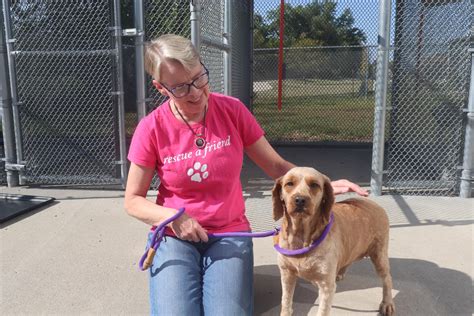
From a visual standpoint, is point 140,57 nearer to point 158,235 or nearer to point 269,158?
point 269,158

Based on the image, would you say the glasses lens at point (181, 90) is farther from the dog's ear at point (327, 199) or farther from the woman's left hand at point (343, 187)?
the woman's left hand at point (343, 187)

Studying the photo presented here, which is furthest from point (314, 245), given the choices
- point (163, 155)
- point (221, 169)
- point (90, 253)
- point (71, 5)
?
point (71, 5)

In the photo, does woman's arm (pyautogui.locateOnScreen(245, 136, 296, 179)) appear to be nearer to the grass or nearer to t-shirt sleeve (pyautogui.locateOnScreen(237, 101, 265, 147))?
t-shirt sleeve (pyautogui.locateOnScreen(237, 101, 265, 147))

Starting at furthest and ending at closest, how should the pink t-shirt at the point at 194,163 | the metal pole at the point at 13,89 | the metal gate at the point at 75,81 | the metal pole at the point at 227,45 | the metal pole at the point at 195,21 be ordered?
the metal pole at the point at 227,45 → the metal gate at the point at 75,81 → the metal pole at the point at 13,89 → the metal pole at the point at 195,21 → the pink t-shirt at the point at 194,163

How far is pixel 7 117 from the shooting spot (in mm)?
5684

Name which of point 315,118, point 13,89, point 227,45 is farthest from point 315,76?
point 13,89

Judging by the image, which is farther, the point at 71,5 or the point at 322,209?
the point at 71,5

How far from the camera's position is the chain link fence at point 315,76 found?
8.58 metres

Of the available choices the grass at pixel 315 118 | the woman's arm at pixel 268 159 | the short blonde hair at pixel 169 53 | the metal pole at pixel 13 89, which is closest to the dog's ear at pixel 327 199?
the woman's arm at pixel 268 159

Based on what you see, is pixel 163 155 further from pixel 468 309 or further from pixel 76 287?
pixel 468 309

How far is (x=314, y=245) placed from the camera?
7.55ft

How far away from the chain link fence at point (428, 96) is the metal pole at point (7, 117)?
15.8 ft

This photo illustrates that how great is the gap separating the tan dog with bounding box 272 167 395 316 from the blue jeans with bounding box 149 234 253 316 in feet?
0.81

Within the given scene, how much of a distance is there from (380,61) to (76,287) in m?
3.95
